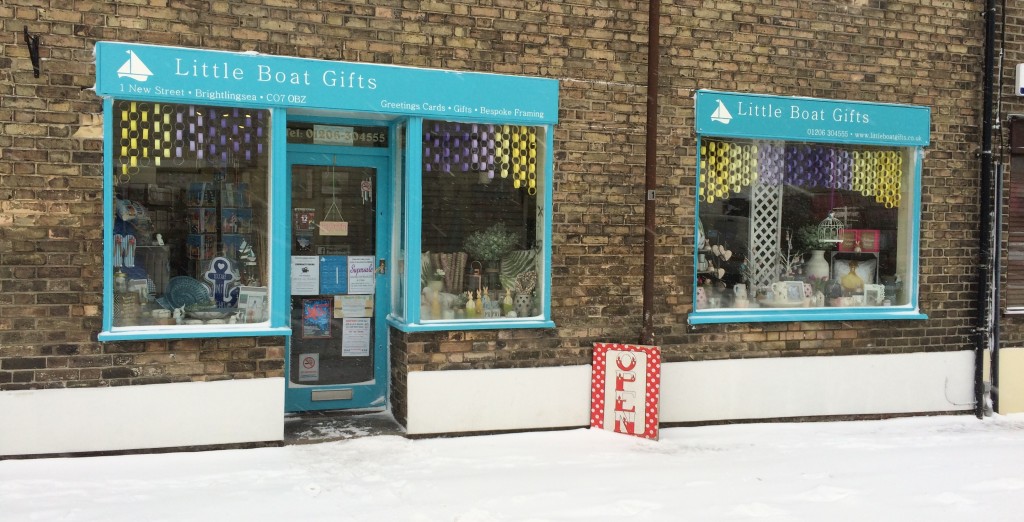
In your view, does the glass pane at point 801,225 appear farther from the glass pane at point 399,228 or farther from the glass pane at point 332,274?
the glass pane at point 332,274

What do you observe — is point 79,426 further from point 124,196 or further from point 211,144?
point 211,144

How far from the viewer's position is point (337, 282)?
282 inches

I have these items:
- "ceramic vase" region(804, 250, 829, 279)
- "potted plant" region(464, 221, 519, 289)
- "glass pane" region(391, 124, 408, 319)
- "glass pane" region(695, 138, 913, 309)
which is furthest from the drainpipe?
"glass pane" region(391, 124, 408, 319)

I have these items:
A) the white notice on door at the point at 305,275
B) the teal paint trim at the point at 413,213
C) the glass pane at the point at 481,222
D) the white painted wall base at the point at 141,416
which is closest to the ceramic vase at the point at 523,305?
the glass pane at the point at 481,222

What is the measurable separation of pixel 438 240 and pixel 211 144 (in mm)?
1818

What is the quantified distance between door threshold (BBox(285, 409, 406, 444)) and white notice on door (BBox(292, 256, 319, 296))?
100cm

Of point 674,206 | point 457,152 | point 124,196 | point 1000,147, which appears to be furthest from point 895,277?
point 124,196

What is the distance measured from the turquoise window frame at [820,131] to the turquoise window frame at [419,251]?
1.27 m

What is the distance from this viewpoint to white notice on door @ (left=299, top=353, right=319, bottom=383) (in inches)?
281

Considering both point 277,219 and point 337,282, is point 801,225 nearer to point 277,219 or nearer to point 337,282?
point 337,282

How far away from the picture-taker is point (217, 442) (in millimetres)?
6098

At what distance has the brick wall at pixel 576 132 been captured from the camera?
18.7ft

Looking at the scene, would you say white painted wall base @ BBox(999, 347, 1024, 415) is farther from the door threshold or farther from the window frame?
the window frame

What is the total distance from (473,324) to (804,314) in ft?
9.72
